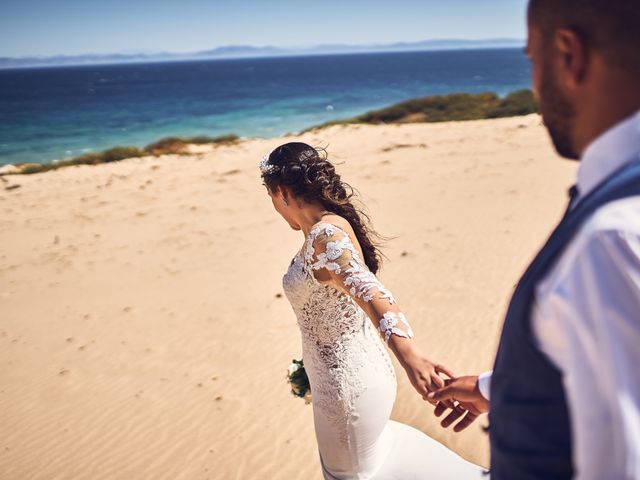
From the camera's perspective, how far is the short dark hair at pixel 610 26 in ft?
2.92

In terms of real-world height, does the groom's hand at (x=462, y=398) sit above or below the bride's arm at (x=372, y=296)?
below

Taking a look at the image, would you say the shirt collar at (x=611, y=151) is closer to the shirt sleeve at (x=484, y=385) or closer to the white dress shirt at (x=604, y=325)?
the white dress shirt at (x=604, y=325)

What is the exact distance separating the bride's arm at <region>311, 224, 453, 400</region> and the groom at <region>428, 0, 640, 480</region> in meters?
0.88

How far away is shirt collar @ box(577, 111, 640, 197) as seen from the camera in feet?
2.90

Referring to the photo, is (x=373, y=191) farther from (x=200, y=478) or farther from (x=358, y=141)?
(x=200, y=478)

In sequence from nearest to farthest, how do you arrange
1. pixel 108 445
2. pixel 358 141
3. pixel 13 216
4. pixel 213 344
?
pixel 108 445
pixel 213 344
pixel 13 216
pixel 358 141

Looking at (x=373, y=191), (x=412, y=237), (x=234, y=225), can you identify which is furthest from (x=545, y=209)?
(x=234, y=225)

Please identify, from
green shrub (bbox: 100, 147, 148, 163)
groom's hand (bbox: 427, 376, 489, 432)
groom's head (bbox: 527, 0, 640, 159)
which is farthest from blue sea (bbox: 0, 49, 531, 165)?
groom's head (bbox: 527, 0, 640, 159)

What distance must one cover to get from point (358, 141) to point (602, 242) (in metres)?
16.9

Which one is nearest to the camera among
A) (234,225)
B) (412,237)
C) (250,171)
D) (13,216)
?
(412,237)

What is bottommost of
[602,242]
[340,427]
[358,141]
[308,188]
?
[358,141]

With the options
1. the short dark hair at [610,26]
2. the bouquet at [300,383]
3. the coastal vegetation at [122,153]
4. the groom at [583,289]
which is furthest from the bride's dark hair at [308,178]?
the coastal vegetation at [122,153]

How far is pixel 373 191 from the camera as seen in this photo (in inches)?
467

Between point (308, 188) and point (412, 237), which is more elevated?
point (308, 188)
